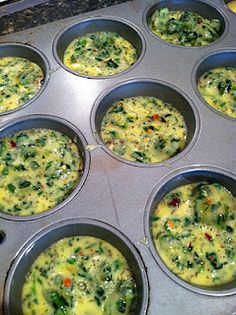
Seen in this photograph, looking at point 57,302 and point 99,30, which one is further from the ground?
point 99,30

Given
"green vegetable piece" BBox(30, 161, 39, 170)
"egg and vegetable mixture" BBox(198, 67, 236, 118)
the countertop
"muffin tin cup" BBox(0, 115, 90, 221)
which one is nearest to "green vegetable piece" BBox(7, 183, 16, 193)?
"green vegetable piece" BBox(30, 161, 39, 170)

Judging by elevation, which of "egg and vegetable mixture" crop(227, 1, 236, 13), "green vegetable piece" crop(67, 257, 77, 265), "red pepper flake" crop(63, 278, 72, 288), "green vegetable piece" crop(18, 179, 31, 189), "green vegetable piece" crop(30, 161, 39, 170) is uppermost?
"egg and vegetable mixture" crop(227, 1, 236, 13)

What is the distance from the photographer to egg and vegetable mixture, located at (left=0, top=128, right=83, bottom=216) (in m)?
2.31

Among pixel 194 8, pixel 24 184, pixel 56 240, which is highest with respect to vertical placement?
pixel 194 8

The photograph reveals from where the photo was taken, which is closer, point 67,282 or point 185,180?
point 67,282

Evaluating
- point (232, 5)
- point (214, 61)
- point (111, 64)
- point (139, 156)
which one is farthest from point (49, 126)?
point (232, 5)

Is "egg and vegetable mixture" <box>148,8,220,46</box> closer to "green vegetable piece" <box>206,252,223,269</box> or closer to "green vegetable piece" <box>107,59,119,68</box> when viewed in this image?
"green vegetable piece" <box>107,59,119,68</box>

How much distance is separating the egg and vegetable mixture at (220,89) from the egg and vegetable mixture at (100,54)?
546 mm

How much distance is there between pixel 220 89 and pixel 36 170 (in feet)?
4.42

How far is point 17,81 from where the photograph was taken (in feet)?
9.41

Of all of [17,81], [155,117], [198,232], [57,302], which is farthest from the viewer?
[17,81]

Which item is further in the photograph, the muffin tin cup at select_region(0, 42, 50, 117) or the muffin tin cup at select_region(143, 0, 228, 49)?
the muffin tin cup at select_region(143, 0, 228, 49)

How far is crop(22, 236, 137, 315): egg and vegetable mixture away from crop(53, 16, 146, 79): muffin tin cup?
1413 mm

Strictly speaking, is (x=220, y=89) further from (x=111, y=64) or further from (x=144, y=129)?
(x=111, y=64)
